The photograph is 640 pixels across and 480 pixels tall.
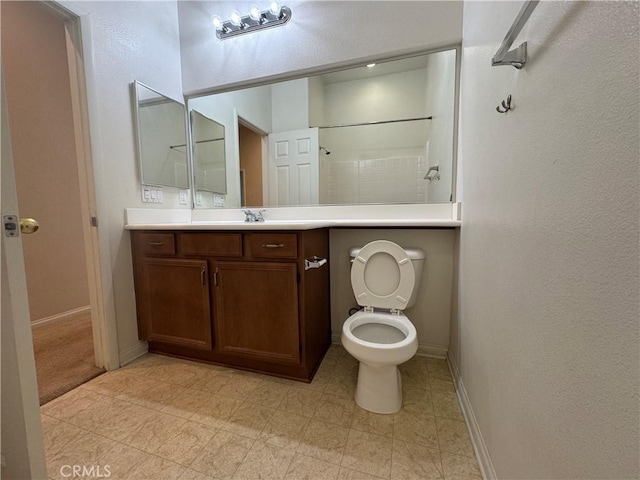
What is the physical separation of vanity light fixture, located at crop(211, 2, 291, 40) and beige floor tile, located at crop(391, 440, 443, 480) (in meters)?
2.50

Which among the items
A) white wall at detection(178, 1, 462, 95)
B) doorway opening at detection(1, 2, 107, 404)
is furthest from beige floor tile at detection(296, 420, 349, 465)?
white wall at detection(178, 1, 462, 95)

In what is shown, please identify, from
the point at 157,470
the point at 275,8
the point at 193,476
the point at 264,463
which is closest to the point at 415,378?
the point at 264,463

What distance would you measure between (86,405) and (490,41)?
2.40 metres

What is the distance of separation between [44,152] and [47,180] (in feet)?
0.75

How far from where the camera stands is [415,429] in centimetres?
113

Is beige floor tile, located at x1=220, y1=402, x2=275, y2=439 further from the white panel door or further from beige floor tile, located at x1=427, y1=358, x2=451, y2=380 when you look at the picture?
the white panel door

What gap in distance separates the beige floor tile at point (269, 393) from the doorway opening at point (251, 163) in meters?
1.23

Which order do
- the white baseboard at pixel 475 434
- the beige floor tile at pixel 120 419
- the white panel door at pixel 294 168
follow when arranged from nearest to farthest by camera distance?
the white baseboard at pixel 475 434, the beige floor tile at pixel 120 419, the white panel door at pixel 294 168

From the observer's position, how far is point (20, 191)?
6.70ft

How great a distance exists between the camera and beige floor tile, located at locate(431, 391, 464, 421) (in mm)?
1208

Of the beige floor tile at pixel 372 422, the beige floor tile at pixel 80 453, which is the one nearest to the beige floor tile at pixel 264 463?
the beige floor tile at pixel 372 422

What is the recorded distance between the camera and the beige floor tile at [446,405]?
1.21m

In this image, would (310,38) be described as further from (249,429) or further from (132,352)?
(132,352)

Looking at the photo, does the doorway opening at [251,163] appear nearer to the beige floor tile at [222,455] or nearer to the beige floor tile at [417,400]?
the beige floor tile at [222,455]
